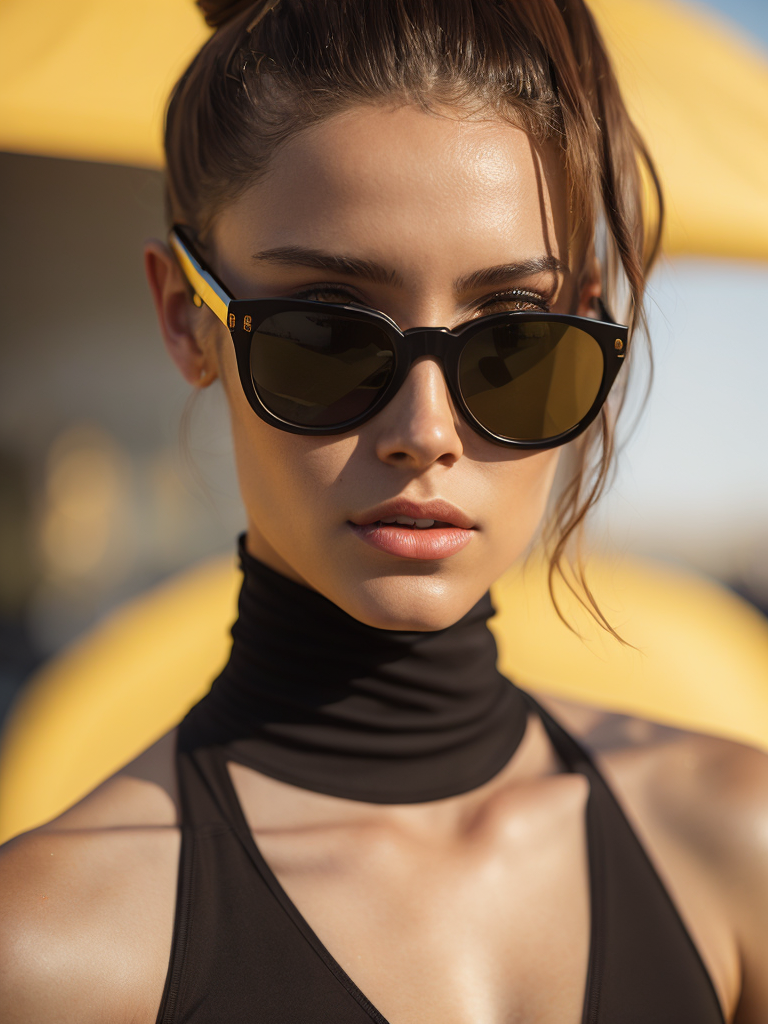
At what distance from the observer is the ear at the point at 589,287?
1.17 meters

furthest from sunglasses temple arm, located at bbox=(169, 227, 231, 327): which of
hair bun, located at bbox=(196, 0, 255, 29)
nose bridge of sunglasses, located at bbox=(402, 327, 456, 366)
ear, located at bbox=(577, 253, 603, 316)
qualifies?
ear, located at bbox=(577, 253, 603, 316)

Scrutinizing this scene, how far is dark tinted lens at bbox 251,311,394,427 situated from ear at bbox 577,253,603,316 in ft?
1.20

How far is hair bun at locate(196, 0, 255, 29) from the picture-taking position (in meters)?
1.23

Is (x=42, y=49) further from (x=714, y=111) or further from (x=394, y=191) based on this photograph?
(x=714, y=111)

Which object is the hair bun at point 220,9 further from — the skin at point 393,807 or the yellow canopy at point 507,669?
the yellow canopy at point 507,669

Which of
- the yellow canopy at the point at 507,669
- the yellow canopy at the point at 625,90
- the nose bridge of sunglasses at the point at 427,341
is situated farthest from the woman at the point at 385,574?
the yellow canopy at the point at 507,669

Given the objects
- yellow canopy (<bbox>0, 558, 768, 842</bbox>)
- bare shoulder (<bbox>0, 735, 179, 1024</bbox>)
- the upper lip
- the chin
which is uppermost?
the upper lip

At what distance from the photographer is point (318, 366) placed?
995 millimetres

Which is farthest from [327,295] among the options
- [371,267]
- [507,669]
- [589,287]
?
[507,669]

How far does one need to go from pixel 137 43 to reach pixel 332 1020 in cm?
163

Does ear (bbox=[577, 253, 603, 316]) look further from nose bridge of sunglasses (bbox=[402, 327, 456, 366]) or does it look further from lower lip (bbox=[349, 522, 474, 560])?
lower lip (bbox=[349, 522, 474, 560])

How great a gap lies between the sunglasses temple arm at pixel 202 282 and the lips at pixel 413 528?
31 cm

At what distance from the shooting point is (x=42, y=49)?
146cm

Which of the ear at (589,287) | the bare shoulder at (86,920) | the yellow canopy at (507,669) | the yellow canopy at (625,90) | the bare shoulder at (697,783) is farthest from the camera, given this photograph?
the yellow canopy at (507,669)
